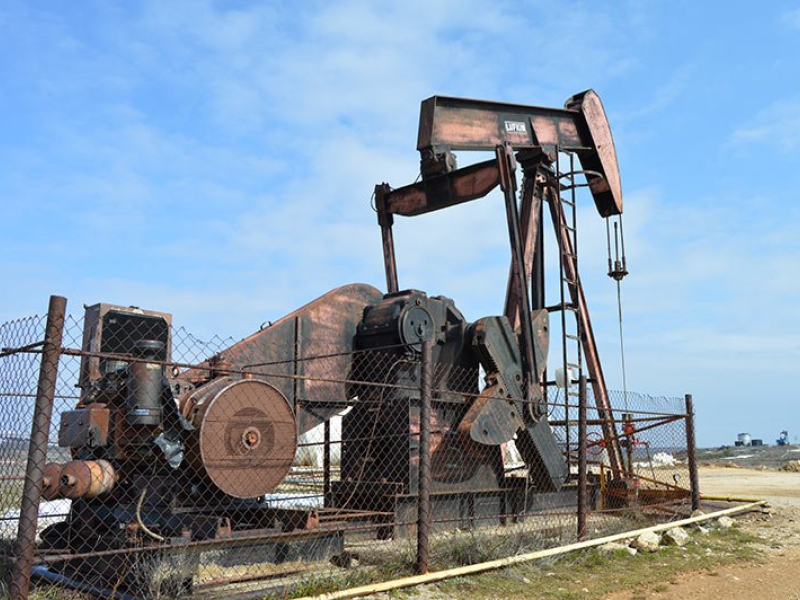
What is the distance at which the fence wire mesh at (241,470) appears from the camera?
529cm

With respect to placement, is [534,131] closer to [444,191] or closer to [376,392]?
[444,191]

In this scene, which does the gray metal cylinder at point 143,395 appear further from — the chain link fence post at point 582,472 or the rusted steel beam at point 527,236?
the rusted steel beam at point 527,236

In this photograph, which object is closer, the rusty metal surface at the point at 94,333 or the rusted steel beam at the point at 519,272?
the rusty metal surface at the point at 94,333

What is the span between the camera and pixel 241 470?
5719 millimetres

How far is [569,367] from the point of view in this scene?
1035 cm

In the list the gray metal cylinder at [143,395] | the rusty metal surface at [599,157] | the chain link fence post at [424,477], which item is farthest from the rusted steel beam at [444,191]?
the gray metal cylinder at [143,395]

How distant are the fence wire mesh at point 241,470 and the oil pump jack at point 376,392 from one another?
0.06ft

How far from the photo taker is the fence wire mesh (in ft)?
17.4

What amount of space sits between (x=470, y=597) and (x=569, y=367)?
5182 mm

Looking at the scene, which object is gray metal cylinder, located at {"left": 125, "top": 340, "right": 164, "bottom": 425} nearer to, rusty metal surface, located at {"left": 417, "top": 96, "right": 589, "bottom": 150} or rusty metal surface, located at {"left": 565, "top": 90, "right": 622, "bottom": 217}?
rusty metal surface, located at {"left": 417, "top": 96, "right": 589, "bottom": 150}

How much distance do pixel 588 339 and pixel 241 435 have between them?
268 inches

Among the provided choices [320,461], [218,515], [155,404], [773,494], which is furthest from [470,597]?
[320,461]

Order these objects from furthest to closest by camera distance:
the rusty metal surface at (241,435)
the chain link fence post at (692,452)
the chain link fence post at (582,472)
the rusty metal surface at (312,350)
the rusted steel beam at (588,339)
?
the rusted steel beam at (588,339) → the chain link fence post at (692,452) → the chain link fence post at (582,472) → the rusty metal surface at (312,350) → the rusty metal surface at (241,435)

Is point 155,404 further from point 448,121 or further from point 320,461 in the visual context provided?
point 320,461
